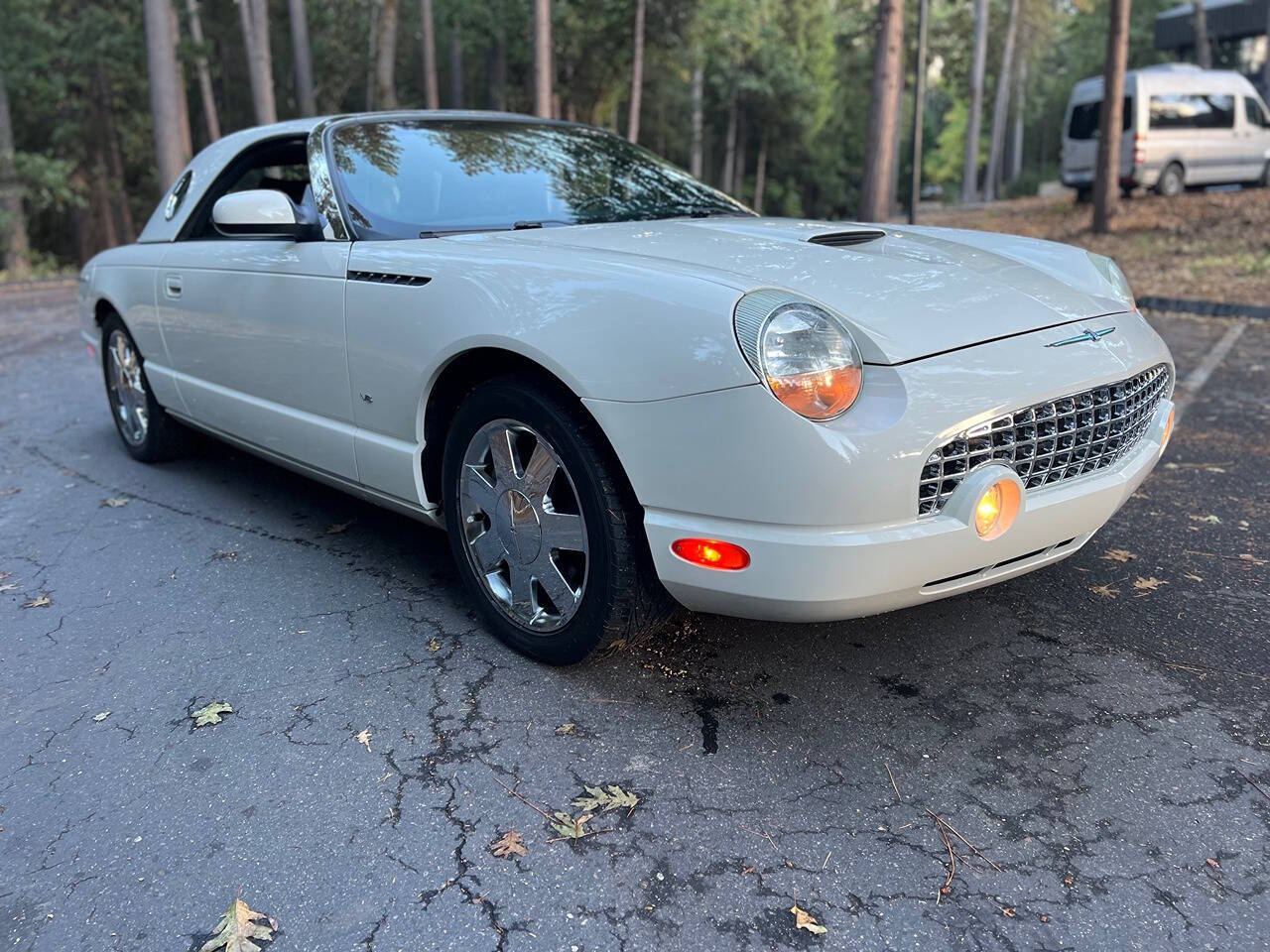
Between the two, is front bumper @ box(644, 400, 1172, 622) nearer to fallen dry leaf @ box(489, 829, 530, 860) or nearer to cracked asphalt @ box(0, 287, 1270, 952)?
cracked asphalt @ box(0, 287, 1270, 952)

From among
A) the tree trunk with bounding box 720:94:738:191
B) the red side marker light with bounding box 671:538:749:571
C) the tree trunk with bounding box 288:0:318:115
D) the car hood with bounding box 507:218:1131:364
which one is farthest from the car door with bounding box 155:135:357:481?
the tree trunk with bounding box 720:94:738:191

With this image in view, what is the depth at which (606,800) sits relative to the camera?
2242 mm

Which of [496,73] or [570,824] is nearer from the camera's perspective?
[570,824]

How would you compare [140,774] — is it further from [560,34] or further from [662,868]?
[560,34]

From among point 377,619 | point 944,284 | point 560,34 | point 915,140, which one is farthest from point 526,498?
point 560,34

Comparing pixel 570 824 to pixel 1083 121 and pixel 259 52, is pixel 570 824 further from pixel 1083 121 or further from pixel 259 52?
pixel 259 52

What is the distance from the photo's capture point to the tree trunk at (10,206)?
1977cm

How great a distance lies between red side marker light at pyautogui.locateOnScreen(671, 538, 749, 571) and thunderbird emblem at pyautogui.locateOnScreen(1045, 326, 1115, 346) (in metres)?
1.02

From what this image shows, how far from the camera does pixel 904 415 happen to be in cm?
220

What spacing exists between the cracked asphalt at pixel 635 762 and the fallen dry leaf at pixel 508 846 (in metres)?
0.02

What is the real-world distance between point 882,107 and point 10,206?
17293 mm

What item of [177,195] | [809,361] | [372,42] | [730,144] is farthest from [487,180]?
[730,144]

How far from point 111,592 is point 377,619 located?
1056 millimetres

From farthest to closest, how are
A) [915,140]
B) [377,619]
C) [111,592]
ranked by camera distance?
[915,140] → [111,592] → [377,619]
